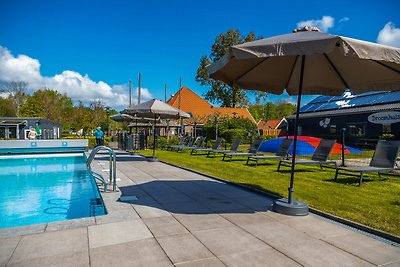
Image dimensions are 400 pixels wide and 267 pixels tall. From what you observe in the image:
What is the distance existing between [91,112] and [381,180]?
43800 millimetres

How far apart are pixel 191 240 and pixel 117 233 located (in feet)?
3.29

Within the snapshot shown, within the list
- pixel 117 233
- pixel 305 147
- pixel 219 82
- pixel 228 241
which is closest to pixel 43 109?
pixel 219 82

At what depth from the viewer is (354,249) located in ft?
11.2

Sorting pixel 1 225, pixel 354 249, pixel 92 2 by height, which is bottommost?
pixel 1 225

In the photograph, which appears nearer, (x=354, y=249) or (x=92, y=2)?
(x=354, y=249)

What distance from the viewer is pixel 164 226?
410 centimetres

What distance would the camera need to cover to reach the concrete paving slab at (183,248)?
311 cm

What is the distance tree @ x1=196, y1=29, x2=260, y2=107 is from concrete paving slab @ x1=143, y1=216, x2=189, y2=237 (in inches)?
1323

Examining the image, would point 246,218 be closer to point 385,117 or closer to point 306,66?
point 306,66

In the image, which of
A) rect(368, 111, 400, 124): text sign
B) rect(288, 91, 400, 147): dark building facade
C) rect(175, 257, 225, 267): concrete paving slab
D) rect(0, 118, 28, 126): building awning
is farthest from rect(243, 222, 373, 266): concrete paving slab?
rect(0, 118, 28, 126): building awning

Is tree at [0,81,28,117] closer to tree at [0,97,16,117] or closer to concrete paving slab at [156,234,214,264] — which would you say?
tree at [0,97,16,117]

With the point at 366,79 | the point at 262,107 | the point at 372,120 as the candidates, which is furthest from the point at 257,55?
the point at 262,107

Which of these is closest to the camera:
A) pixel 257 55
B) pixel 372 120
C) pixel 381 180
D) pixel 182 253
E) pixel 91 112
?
pixel 182 253

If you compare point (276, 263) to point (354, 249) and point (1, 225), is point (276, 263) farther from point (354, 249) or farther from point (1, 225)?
point (1, 225)
